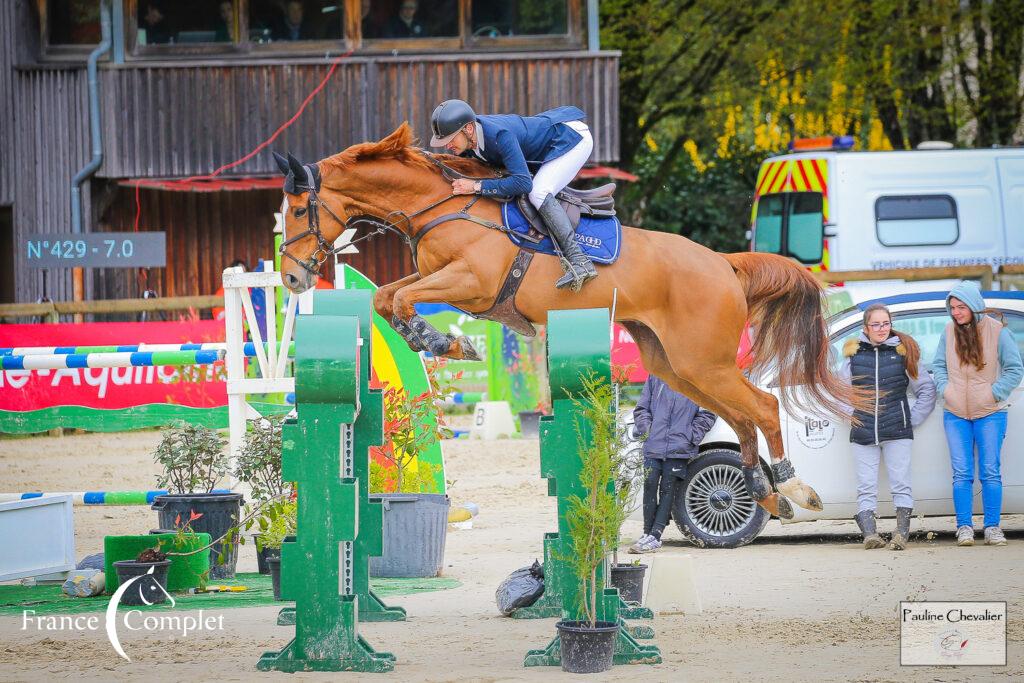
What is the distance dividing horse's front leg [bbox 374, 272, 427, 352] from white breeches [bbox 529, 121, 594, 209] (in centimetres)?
76

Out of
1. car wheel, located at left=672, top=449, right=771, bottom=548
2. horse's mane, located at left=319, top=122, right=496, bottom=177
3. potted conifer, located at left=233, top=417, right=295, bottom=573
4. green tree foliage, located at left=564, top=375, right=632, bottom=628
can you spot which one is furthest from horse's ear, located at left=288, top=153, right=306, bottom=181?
car wheel, located at left=672, top=449, right=771, bottom=548

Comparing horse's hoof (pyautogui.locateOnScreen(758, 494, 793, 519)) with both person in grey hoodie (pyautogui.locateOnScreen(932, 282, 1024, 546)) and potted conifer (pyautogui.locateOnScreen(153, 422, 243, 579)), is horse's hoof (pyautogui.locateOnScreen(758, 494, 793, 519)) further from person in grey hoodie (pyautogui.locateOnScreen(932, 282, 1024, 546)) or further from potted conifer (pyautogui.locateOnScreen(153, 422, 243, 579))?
potted conifer (pyautogui.locateOnScreen(153, 422, 243, 579))

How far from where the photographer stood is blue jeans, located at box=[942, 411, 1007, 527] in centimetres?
868

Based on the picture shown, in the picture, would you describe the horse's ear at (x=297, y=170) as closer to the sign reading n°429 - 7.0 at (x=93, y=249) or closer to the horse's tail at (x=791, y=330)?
the horse's tail at (x=791, y=330)

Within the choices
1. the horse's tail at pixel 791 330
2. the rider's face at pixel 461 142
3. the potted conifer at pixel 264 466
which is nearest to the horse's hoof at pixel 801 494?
the horse's tail at pixel 791 330

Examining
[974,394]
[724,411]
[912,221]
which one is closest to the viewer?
[724,411]

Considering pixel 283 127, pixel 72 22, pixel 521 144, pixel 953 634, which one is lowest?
pixel 953 634

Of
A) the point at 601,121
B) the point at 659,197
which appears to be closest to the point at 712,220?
the point at 659,197

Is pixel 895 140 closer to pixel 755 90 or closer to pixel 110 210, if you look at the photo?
pixel 755 90

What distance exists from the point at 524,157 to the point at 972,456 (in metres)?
3.93

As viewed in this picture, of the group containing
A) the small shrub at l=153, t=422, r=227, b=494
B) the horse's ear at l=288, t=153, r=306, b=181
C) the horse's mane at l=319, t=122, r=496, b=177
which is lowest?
the small shrub at l=153, t=422, r=227, b=494

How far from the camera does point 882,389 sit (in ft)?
28.9

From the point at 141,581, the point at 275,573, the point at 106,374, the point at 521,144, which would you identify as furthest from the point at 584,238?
the point at 106,374

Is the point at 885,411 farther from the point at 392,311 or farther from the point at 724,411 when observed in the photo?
the point at 392,311
